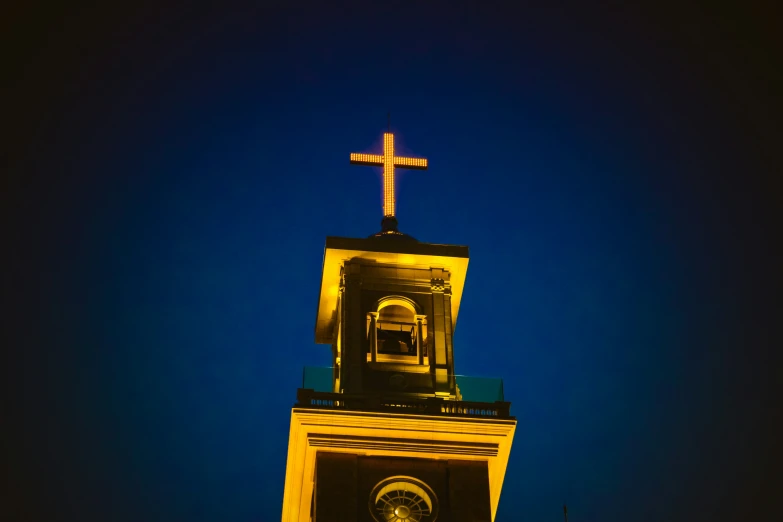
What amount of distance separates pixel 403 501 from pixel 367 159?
1446 cm

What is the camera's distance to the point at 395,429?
142 feet

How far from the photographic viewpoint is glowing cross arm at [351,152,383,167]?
52250mm

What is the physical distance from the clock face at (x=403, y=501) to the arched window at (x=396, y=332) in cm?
543

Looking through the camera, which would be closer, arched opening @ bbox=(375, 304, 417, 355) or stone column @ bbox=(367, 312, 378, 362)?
stone column @ bbox=(367, 312, 378, 362)

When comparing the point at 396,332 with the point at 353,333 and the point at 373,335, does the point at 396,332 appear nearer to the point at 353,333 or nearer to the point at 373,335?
A: the point at 373,335

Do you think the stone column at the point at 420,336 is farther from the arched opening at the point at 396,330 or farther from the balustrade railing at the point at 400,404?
the balustrade railing at the point at 400,404

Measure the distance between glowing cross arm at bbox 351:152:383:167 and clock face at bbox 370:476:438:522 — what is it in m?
13.7

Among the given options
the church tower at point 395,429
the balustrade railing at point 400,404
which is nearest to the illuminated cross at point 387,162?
the church tower at point 395,429

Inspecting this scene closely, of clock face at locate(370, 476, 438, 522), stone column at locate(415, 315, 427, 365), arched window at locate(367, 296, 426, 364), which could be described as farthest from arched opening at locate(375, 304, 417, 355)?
clock face at locate(370, 476, 438, 522)

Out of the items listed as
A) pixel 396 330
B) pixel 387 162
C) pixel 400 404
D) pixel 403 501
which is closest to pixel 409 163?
pixel 387 162

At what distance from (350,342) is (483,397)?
5.30m

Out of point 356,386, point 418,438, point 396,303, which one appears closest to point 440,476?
point 418,438

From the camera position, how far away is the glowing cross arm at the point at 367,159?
171ft

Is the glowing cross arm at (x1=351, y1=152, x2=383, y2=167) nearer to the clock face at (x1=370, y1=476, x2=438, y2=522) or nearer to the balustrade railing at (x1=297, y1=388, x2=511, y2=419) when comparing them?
the balustrade railing at (x1=297, y1=388, x2=511, y2=419)
